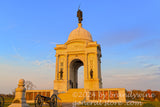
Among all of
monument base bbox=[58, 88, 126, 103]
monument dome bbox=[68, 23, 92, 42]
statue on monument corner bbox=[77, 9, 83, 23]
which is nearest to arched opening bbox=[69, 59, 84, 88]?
monument dome bbox=[68, 23, 92, 42]

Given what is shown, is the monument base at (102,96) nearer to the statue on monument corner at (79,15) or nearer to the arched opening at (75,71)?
the arched opening at (75,71)

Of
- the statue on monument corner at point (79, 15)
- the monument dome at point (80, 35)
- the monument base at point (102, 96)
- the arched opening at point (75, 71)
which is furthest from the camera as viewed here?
the statue on monument corner at point (79, 15)

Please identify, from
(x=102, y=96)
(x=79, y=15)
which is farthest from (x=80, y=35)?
(x=102, y=96)

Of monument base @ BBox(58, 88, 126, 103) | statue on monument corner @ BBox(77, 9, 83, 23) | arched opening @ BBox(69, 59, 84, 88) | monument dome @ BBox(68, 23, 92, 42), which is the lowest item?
monument base @ BBox(58, 88, 126, 103)

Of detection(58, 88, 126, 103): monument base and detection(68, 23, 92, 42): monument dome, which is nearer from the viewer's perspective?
detection(58, 88, 126, 103): monument base

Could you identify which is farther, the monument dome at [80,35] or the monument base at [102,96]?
the monument dome at [80,35]

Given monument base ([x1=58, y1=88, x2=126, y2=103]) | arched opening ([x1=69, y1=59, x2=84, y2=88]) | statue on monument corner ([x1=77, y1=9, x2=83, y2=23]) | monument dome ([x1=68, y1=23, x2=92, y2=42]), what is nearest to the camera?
monument base ([x1=58, y1=88, x2=126, y2=103])

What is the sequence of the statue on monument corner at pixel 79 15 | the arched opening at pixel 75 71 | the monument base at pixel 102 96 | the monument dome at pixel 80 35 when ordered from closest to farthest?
the monument base at pixel 102 96, the arched opening at pixel 75 71, the monument dome at pixel 80 35, the statue on monument corner at pixel 79 15

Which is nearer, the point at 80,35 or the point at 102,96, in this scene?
the point at 102,96

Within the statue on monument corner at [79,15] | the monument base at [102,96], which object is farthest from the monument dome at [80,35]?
the monument base at [102,96]

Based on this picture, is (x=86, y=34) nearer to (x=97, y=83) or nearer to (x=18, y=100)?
(x=97, y=83)

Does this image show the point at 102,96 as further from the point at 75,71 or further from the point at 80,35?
the point at 80,35

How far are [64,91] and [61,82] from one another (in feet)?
8.75

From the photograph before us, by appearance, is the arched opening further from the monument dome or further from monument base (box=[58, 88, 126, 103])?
monument base (box=[58, 88, 126, 103])
